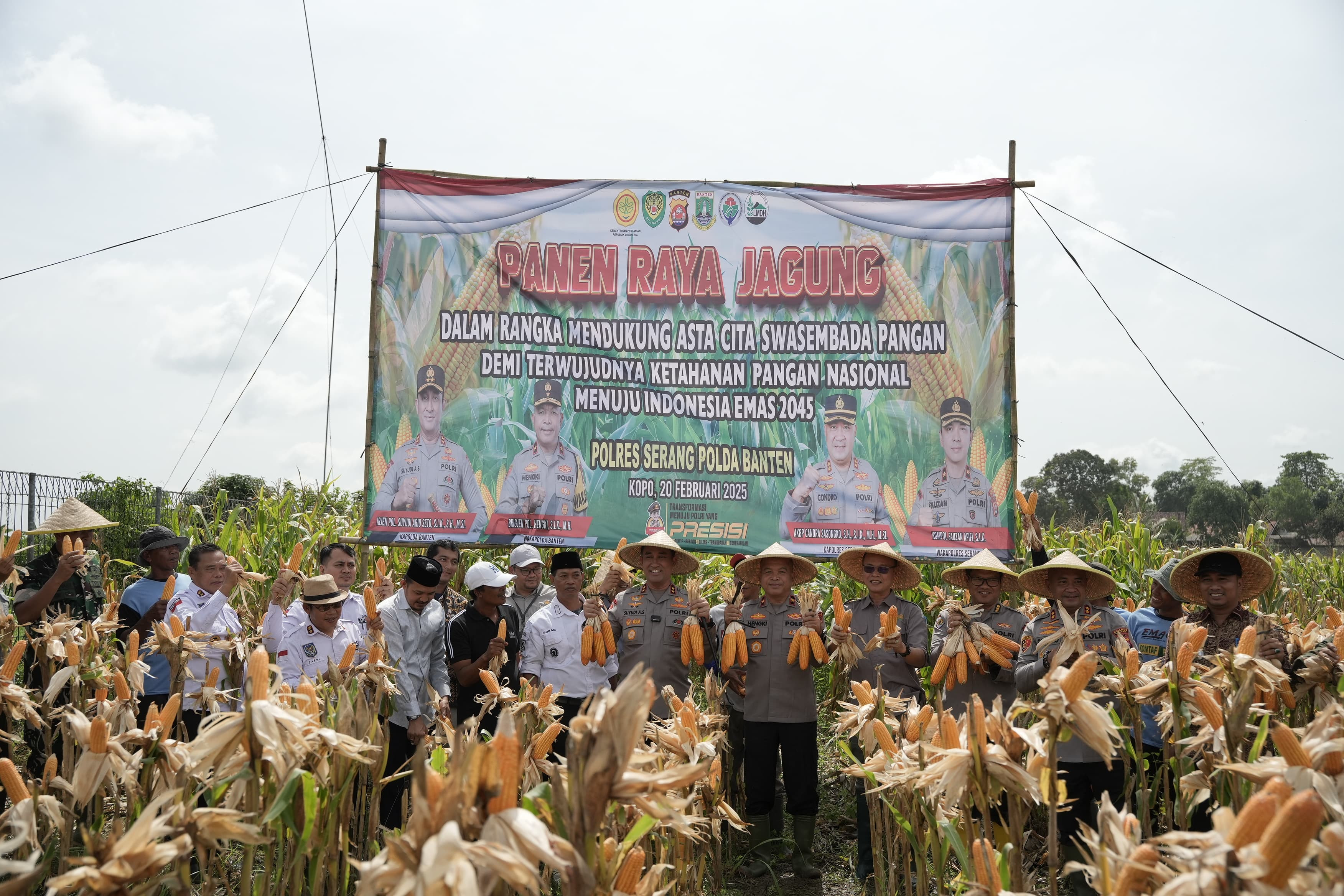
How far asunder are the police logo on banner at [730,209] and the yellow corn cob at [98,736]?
6.45 meters

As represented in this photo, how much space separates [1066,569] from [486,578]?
3337 millimetres

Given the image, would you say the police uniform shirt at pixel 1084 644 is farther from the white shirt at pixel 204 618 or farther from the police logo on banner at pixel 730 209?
the police logo on banner at pixel 730 209

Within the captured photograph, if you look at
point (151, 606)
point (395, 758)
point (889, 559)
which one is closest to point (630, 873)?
point (395, 758)

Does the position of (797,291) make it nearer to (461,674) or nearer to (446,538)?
(446,538)

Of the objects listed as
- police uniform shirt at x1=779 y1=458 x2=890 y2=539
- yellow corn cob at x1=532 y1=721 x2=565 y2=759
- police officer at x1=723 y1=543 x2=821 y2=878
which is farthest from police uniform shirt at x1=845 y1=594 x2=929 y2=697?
yellow corn cob at x1=532 y1=721 x2=565 y2=759

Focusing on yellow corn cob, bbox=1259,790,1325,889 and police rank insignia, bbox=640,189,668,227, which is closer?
yellow corn cob, bbox=1259,790,1325,889

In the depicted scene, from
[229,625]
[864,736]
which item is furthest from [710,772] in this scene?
[229,625]

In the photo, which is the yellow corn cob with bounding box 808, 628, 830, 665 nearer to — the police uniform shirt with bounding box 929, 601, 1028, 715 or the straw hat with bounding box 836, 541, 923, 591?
the police uniform shirt with bounding box 929, 601, 1028, 715

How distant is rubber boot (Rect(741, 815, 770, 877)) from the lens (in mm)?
5039

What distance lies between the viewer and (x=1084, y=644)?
13.7ft

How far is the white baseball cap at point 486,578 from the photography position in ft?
17.8

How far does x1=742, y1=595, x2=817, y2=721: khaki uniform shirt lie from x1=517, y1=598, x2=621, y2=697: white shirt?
87 cm

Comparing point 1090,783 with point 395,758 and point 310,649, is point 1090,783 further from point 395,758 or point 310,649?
point 310,649

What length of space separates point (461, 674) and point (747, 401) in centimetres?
369
